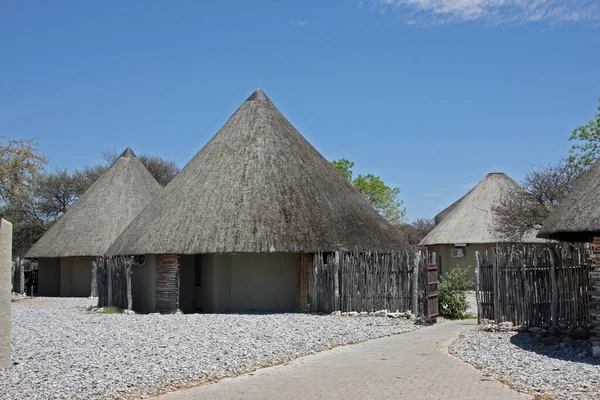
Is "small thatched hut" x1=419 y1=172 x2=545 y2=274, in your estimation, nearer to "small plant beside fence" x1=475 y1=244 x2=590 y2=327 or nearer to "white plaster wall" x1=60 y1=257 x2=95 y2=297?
"small plant beside fence" x1=475 y1=244 x2=590 y2=327

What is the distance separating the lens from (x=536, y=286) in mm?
13875

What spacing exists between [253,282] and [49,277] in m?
17.6

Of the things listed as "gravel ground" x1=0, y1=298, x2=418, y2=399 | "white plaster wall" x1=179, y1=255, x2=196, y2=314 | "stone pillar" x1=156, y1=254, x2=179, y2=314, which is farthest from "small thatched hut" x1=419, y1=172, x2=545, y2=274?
"stone pillar" x1=156, y1=254, x2=179, y2=314

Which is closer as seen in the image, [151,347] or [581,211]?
[151,347]

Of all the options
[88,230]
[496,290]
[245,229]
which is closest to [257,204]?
[245,229]

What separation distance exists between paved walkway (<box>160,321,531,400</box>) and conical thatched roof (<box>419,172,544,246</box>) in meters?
20.9

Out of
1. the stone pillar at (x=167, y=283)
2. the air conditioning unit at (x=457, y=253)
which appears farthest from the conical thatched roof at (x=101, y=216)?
the air conditioning unit at (x=457, y=253)

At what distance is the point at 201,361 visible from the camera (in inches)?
418

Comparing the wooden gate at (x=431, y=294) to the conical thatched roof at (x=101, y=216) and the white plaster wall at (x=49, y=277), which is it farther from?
the white plaster wall at (x=49, y=277)

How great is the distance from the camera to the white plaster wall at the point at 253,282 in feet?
67.0

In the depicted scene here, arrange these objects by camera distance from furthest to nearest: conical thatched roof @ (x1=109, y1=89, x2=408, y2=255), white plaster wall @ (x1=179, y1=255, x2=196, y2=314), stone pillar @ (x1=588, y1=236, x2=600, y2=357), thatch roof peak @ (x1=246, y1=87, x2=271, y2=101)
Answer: thatch roof peak @ (x1=246, y1=87, x2=271, y2=101), white plaster wall @ (x1=179, y1=255, x2=196, y2=314), conical thatched roof @ (x1=109, y1=89, x2=408, y2=255), stone pillar @ (x1=588, y1=236, x2=600, y2=357)

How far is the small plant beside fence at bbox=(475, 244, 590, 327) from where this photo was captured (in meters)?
12.8

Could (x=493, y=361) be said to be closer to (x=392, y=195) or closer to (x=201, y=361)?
(x=201, y=361)

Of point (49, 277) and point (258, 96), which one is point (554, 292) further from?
point (49, 277)
